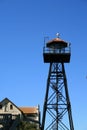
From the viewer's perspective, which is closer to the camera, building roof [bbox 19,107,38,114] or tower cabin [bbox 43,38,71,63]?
tower cabin [bbox 43,38,71,63]

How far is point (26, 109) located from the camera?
10438cm

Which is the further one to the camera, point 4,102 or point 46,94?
point 4,102

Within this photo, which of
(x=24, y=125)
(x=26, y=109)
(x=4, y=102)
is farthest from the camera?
(x=26, y=109)

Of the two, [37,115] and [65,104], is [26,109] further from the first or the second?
[65,104]

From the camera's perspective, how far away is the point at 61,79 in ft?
224

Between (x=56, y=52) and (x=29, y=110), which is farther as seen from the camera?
(x=29, y=110)

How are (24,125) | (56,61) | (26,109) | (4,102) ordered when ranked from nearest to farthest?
(24,125), (56,61), (4,102), (26,109)

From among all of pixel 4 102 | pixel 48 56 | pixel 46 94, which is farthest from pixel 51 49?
pixel 4 102

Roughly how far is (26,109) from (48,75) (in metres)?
36.9

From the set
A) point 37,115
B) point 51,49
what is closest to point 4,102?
point 37,115

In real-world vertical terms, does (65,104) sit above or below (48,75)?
below

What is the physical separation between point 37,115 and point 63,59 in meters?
34.0

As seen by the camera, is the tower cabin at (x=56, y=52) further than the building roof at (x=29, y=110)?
No

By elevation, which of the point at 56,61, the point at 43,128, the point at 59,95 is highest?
the point at 56,61
